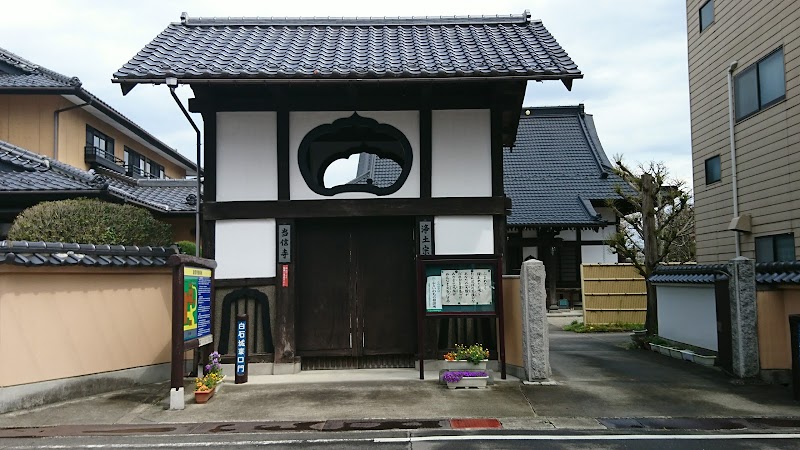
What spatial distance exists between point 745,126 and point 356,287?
1072 cm

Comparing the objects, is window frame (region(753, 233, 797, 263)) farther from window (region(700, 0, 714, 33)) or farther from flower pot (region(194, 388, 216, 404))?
flower pot (region(194, 388, 216, 404))

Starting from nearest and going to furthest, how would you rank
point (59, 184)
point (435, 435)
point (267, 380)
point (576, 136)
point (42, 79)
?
point (435, 435) < point (267, 380) < point (59, 184) < point (42, 79) < point (576, 136)

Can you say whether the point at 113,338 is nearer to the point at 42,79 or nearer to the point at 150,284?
the point at 150,284

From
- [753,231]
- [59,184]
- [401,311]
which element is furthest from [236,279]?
[753,231]

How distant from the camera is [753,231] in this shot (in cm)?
1455

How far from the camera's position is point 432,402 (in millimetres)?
8477

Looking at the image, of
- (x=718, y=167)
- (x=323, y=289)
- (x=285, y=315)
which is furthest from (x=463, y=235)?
(x=718, y=167)

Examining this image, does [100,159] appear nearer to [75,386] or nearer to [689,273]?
[75,386]

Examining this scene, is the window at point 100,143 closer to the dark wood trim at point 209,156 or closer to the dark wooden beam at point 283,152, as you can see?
the dark wood trim at point 209,156

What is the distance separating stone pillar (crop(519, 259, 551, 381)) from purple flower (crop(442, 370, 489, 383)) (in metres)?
0.85

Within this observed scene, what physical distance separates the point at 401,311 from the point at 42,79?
1826 cm

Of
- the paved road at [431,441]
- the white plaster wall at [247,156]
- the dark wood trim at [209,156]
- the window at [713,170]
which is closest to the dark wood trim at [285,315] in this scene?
the white plaster wall at [247,156]

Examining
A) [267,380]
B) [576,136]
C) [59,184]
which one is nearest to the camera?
[267,380]

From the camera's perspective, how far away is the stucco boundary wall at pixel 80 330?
327 inches
